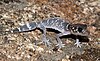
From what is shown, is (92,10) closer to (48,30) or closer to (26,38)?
(48,30)

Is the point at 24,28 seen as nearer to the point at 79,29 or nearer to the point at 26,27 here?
the point at 26,27

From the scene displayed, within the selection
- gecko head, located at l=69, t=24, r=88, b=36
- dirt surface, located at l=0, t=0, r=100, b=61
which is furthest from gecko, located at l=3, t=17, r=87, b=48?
dirt surface, located at l=0, t=0, r=100, b=61

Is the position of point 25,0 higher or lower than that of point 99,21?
higher

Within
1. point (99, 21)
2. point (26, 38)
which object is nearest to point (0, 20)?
point (26, 38)

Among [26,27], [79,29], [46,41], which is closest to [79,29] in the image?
[79,29]

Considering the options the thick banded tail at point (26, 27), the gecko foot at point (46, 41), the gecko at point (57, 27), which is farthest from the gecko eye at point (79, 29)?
the thick banded tail at point (26, 27)

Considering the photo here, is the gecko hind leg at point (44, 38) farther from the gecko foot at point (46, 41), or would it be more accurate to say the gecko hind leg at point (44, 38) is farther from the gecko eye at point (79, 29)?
the gecko eye at point (79, 29)
